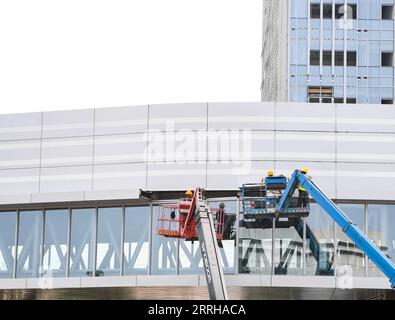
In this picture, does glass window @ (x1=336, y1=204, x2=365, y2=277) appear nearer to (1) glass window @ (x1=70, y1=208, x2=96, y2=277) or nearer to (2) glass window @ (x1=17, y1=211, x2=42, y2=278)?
(1) glass window @ (x1=70, y1=208, x2=96, y2=277)

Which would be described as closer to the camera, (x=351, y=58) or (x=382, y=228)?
(x=382, y=228)

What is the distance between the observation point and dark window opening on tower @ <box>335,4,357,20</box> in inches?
3221

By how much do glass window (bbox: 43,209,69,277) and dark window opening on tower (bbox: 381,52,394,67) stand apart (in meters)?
53.5

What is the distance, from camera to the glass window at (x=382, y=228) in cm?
3105

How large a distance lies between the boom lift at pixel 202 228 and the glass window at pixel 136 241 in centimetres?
74

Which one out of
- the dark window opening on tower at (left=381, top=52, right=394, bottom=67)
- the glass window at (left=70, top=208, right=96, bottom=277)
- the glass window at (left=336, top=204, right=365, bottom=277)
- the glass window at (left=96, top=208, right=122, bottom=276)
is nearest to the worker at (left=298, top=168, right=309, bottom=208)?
the glass window at (left=336, top=204, right=365, bottom=277)

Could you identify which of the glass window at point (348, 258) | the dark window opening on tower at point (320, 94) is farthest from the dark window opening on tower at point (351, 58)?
the glass window at point (348, 258)

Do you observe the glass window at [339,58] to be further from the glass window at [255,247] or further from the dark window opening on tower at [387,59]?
the glass window at [255,247]

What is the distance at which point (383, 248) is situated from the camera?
3105cm

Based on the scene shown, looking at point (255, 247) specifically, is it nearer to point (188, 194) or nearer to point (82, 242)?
Result: point (188, 194)

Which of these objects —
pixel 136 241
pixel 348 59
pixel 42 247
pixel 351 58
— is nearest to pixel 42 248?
pixel 42 247

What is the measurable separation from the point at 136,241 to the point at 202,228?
5.36m

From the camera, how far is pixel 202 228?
27203 mm

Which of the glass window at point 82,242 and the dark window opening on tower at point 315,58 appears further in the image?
the dark window opening on tower at point 315,58
